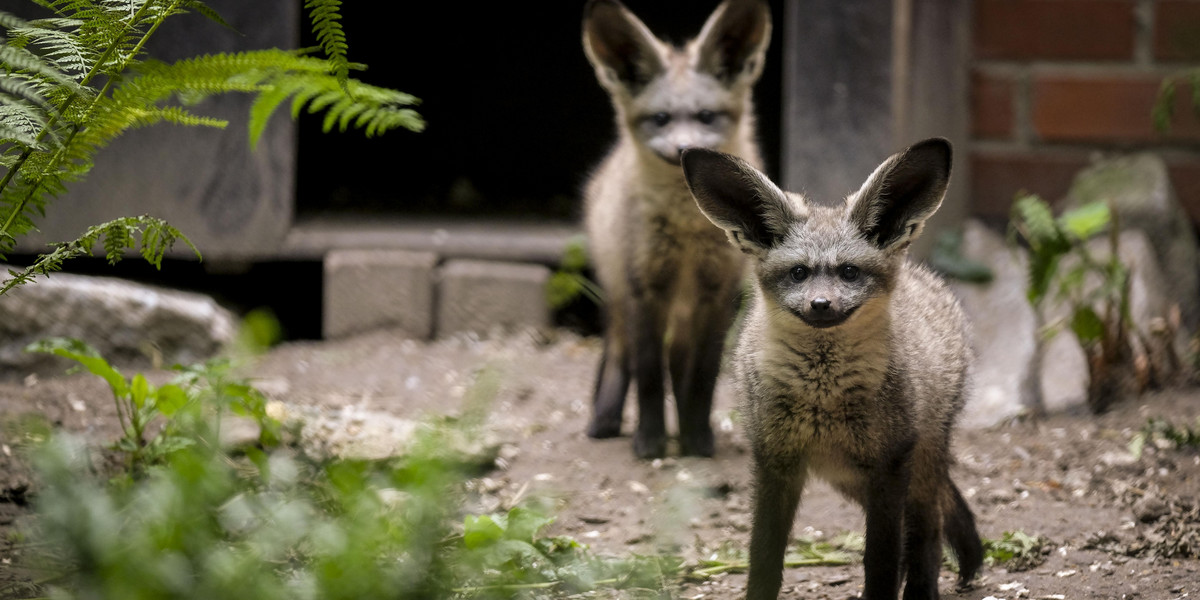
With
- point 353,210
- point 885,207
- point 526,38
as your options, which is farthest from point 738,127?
point 526,38

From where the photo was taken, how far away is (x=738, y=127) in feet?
15.7

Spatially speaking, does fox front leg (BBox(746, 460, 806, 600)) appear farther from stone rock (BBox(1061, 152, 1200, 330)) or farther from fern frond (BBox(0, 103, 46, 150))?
stone rock (BBox(1061, 152, 1200, 330))

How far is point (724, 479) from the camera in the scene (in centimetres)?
409

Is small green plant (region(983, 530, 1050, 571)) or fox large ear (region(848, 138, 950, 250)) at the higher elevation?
fox large ear (region(848, 138, 950, 250))

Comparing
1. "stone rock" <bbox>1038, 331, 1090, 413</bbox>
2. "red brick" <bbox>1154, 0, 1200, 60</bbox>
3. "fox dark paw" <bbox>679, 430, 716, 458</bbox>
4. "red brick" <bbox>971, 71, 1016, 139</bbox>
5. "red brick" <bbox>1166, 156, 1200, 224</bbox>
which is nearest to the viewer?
"fox dark paw" <bbox>679, 430, 716, 458</bbox>

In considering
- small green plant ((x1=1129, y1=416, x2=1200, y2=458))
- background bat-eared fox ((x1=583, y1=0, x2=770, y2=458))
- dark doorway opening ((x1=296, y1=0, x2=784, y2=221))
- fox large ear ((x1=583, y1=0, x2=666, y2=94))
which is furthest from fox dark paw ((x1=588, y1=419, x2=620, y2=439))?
dark doorway opening ((x1=296, y1=0, x2=784, y2=221))

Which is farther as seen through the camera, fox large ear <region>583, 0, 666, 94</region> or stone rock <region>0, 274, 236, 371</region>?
stone rock <region>0, 274, 236, 371</region>

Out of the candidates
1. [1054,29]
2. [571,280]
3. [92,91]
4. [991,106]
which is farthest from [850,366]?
[1054,29]

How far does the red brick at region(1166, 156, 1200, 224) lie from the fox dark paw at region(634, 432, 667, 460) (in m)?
3.25

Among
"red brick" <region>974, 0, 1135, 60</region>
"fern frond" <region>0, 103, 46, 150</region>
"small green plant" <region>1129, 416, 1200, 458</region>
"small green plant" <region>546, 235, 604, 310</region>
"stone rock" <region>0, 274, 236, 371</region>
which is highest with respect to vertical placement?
"red brick" <region>974, 0, 1135, 60</region>

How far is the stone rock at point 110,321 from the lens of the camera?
16.4 ft

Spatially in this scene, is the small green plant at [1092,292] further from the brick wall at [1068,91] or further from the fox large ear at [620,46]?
the fox large ear at [620,46]

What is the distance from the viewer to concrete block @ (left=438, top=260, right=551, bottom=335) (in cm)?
607

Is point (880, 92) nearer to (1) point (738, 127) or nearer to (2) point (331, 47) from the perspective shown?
(1) point (738, 127)
